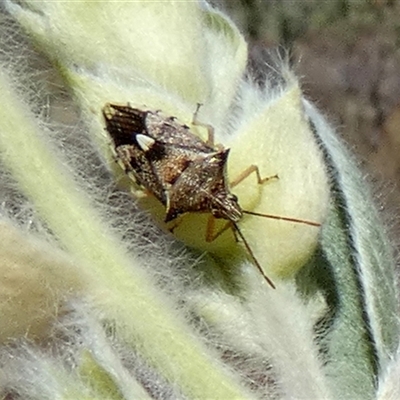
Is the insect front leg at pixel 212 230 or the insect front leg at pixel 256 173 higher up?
the insect front leg at pixel 256 173

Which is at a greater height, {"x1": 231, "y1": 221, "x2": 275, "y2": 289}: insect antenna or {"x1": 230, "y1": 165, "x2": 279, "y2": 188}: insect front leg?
{"x1": 230, "y1": 165, "x2": 279, "y2": 188}: insect front leg

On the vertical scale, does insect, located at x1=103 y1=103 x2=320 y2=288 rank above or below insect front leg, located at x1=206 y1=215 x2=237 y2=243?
above

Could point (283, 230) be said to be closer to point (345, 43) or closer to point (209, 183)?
point (209, 183)

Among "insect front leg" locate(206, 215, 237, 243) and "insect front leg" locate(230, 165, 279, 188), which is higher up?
"insect front leg" locate(230, 165, 279, 188)

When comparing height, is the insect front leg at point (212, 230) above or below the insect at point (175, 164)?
A: below

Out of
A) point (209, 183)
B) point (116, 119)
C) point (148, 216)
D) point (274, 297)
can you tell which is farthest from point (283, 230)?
point (209, 183)
